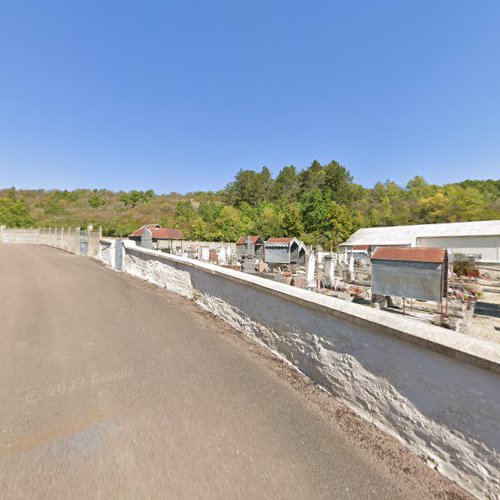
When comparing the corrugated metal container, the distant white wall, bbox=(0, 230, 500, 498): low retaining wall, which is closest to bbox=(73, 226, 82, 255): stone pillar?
bbox=(0, 230, 500, 498): low retaining wall

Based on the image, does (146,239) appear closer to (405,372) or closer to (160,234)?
A: (160,234)

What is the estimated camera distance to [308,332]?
3.75 meters

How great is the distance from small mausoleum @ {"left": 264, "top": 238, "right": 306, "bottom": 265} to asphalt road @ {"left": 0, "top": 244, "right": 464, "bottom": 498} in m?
14.7

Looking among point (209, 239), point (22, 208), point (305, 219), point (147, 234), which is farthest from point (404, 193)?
point (22, 208)

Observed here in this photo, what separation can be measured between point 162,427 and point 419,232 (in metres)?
39.9

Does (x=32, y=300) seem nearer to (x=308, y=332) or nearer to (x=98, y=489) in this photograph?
(x=98, y=489)

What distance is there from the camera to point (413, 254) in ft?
25.4

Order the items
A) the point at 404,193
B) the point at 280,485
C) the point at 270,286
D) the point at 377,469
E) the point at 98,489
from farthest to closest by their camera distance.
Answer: the point at 404,193 → the point at 270,286 → the point at 377,469 → the point at 280,485 → the point at 98,489

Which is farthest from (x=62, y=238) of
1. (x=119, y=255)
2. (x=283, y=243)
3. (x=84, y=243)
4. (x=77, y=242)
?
(x=283, y=243)

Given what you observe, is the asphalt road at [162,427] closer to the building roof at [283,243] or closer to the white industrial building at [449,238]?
the building roof at [283,243]

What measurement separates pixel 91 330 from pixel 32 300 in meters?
3.41

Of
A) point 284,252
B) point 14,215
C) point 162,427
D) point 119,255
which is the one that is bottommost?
point 162,427

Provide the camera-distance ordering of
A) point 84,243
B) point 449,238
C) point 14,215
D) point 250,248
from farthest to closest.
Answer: point 14,215 < point 449,238 < point 250,248 < point 84,243

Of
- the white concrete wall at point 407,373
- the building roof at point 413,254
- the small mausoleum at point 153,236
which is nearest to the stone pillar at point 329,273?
the building roof at point 413,254
